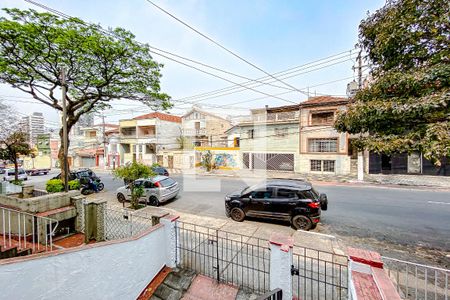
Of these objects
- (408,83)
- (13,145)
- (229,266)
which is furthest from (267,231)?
(13,145)

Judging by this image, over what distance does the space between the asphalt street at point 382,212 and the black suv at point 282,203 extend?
0.83 m

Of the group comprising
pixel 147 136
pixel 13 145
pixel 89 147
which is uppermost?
pixel 147 136

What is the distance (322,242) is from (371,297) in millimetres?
4375

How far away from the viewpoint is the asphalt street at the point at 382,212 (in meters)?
6.74

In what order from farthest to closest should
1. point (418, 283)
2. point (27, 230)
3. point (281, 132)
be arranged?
point (281, 132), point (27, 230), point (418, 283)

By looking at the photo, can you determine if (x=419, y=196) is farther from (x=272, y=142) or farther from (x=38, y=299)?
(x=38, y=299)

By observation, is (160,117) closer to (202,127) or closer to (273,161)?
(202,127)

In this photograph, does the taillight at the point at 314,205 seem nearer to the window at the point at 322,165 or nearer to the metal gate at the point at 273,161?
the window at the point at 322,165

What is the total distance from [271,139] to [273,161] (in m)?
2.52

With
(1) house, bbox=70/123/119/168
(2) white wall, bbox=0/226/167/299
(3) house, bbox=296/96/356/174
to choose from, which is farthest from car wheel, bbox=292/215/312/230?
(1) house, bbox=70/123/119/168

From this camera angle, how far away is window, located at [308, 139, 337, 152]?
19906 millimetres

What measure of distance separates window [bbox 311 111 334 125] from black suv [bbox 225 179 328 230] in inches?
588

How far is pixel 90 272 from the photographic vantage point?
3494mm

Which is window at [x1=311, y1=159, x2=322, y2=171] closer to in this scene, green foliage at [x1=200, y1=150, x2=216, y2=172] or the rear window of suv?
green foliage at [x1=200, y1=150, x2=216, y2=172]
